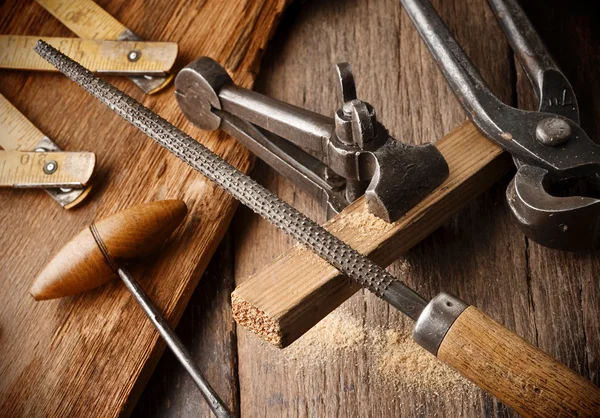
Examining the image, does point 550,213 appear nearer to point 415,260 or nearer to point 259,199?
point 415,260

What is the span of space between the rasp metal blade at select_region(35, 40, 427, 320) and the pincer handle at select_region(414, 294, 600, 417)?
5 cm

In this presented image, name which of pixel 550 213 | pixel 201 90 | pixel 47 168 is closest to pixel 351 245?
pixel 550 213

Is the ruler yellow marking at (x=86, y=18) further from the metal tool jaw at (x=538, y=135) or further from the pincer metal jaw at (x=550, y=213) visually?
the pincer metal jaw at (x=550, y=213)

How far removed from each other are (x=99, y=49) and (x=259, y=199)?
61 cm

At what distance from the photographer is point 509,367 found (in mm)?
814

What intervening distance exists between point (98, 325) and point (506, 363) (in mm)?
661

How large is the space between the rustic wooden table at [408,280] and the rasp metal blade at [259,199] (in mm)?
212

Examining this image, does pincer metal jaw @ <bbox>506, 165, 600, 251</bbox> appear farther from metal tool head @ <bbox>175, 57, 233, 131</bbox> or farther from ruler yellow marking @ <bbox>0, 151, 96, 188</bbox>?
ruler yellow marking @ <bbox>0, 151, 96, 188</bbox>

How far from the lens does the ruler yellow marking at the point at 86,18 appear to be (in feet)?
4.79

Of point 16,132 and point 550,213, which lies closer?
point 550,213

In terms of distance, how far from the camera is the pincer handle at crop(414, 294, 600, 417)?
2.61 feet

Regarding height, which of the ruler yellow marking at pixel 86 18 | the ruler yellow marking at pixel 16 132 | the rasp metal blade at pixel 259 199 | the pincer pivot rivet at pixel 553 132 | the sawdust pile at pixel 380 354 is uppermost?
the ruler yellow marking at pixel 86 18

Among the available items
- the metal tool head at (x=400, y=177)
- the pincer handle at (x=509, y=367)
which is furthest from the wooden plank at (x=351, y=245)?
the pincer handle at (x=509, y=367)

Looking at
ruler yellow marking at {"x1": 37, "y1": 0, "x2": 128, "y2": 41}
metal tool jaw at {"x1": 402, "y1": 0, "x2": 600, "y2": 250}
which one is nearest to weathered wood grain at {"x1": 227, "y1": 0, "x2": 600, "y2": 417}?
metal tool jaw at {"x1": 402, "y1": 0, "x2": 600, "y2": 250}
